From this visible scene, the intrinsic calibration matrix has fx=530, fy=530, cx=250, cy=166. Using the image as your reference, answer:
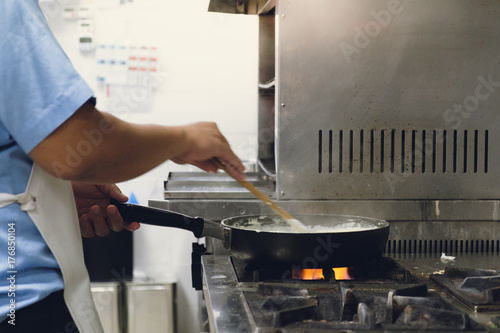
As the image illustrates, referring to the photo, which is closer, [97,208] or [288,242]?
[288,242]

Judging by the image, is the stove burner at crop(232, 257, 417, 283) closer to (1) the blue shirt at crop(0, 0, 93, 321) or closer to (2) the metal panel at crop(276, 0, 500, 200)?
(2) the metal panel at crop(276, 0, 500, 200)

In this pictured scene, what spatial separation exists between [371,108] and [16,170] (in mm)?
1064

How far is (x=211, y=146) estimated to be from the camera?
1.14 meters

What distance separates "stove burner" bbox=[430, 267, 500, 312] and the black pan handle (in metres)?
0.60

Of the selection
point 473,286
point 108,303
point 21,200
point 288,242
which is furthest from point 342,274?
point 108,303

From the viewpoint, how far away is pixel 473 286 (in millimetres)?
1174

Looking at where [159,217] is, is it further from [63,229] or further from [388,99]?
[388,99]

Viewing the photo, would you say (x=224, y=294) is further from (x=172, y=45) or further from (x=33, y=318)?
(x=172, y=45)

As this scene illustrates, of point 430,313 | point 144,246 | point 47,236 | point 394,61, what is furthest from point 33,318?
point 144,246

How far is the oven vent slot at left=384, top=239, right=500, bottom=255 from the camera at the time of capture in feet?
5.37

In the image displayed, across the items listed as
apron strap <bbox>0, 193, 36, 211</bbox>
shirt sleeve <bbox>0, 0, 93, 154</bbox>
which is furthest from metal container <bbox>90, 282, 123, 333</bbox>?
shirt sleeve <bbox>0, 0, 93, 154</bbox>

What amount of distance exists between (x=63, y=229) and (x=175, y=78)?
2.53m

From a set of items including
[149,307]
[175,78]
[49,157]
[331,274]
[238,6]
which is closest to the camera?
[49,157]

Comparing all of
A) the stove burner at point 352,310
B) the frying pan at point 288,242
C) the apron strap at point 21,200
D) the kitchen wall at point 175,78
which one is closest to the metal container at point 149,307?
the kitchen wall at point 175,78
